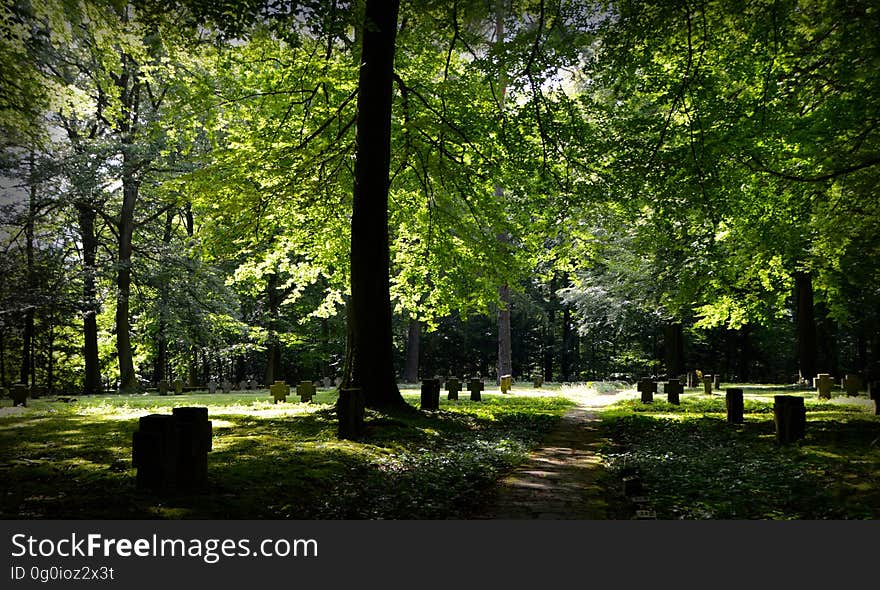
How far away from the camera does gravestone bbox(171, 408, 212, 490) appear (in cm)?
580

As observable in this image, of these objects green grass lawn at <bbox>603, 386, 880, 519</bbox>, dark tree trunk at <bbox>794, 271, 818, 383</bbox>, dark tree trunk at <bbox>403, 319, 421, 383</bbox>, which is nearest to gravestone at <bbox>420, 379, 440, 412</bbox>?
green grass lawn at <bbox>603, 386, 880, 519</bbox>

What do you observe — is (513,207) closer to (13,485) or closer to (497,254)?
(497,254)

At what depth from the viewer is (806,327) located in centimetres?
2327

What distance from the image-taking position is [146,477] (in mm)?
5656

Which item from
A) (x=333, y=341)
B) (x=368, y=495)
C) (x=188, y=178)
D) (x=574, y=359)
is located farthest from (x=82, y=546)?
(x=574, y=359)

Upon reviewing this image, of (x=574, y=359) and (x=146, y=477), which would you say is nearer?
(x=146, y=477)

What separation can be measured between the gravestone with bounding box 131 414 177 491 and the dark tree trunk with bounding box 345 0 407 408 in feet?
18.4

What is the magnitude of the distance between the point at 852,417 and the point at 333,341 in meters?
31.0

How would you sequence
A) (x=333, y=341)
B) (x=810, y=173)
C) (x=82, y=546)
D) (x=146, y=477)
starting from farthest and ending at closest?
1. (x=333, y=341)
2. (x=810, y=173)
3. (x=146, y=477)
4. (x=82, y=546)

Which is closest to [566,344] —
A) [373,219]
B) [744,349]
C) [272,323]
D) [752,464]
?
[744,349]

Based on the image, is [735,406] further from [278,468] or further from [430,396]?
[278,468]

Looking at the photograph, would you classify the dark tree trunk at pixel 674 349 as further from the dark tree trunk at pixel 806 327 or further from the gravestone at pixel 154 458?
the gravestone at pixel 154 458

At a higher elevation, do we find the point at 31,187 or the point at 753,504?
the point at 31,187

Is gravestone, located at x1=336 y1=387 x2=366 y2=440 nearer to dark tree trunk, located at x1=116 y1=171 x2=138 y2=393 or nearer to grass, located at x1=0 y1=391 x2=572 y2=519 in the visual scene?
grass, located at x1=0 y1=391 x2=572 y2=519
